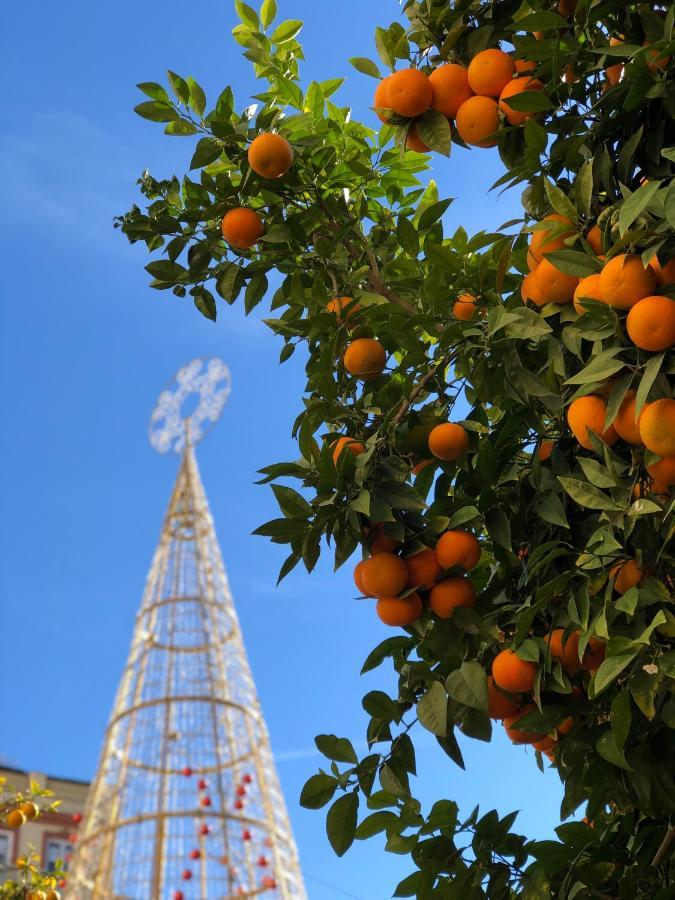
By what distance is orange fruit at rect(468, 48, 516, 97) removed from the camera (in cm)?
207

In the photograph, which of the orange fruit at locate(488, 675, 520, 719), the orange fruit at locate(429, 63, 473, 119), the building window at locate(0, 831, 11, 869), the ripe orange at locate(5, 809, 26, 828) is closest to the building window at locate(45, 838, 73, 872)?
the building window at locate(0, 831, 11, 869)

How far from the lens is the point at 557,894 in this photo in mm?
1850

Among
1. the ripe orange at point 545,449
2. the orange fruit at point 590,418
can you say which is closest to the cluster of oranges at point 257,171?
the ripe orange at point 545,449

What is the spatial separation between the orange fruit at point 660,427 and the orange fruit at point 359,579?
→ 577mm

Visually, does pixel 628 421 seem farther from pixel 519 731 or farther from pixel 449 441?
pixel 519 731

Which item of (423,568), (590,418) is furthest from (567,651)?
(590,418)

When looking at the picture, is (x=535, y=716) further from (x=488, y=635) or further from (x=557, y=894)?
(x=557, y=894)

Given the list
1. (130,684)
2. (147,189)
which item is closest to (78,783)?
(130,684)

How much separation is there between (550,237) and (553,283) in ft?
0.26

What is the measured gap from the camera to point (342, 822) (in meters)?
1.87

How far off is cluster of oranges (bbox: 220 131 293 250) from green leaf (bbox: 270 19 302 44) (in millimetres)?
508

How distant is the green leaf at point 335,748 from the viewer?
1.92 meters

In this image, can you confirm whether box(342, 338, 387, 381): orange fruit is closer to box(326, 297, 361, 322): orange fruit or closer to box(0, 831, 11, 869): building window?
box(326, 297, 361, 322): orange fruit

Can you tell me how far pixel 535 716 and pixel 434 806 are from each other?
334mm
